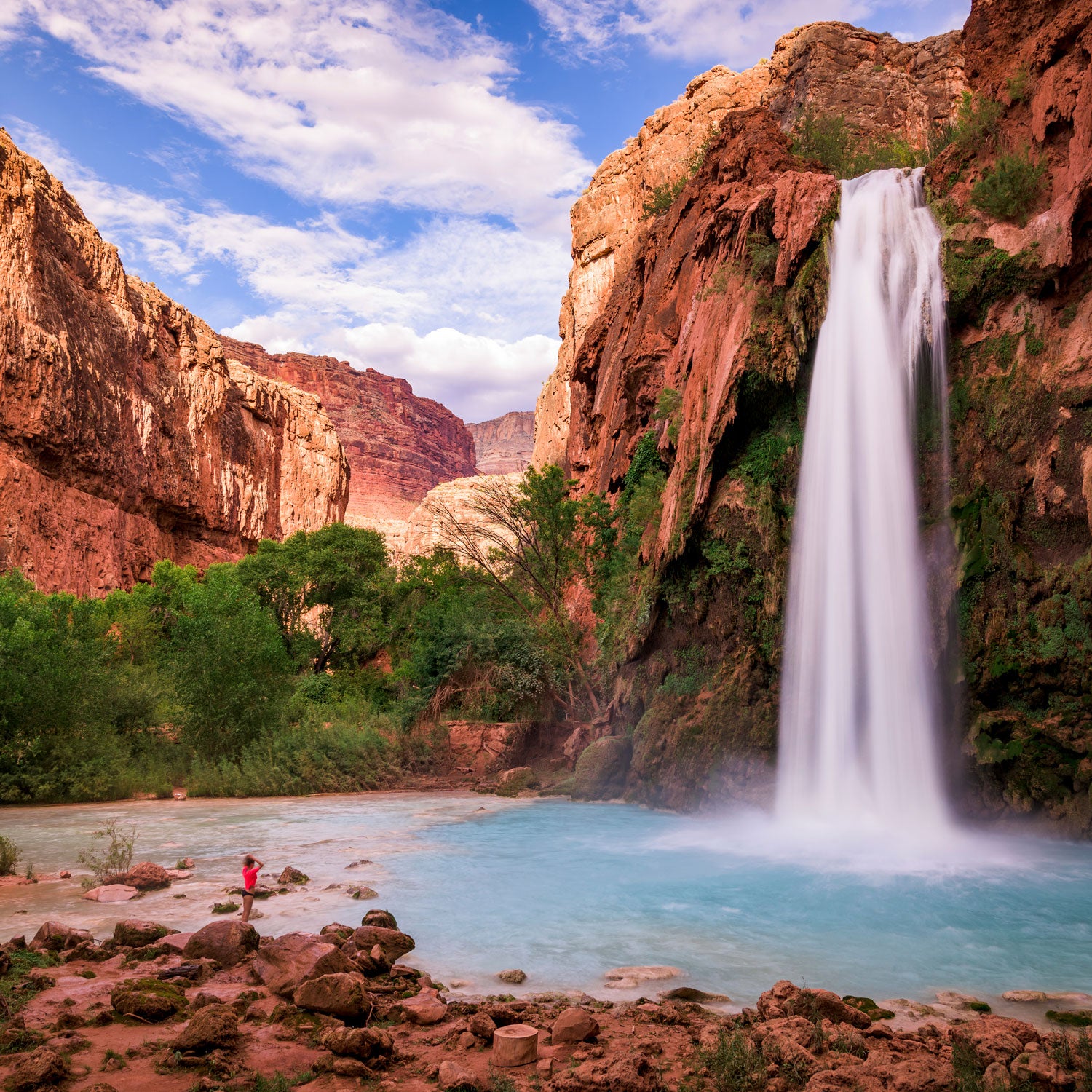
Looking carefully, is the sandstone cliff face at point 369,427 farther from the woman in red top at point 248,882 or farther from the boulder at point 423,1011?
the boulder at point 423,1011

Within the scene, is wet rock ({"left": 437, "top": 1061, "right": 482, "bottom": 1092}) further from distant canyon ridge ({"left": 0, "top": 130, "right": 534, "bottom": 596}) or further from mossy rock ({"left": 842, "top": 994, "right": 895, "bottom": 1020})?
distant canyon ridge ({"left": 0, "top": 130, "right": 534, "bottom": 596})

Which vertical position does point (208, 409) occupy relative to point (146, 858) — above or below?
above

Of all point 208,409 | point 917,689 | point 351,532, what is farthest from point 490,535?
point 208,409

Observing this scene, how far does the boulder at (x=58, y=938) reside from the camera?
5.68 m

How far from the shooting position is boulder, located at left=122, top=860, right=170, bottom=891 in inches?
326

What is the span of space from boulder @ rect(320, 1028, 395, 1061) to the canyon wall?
36.6 ft

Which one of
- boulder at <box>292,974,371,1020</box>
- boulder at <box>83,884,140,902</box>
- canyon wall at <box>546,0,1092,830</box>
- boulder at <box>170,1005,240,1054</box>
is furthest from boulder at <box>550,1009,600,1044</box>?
canyon wall at <box>546,0,1092,830</box>

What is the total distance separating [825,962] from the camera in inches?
245

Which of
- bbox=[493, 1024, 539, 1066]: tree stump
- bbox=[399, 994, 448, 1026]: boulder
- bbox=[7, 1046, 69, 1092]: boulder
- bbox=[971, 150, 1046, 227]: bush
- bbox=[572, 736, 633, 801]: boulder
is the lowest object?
→ bbox=[572, 736, 633, 801]: boulder

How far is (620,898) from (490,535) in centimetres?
1708

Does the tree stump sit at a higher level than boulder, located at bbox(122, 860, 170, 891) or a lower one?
higher

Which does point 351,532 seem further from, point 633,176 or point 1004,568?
point 1004,568

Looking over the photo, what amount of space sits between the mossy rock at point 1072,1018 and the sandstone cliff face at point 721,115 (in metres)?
28.4

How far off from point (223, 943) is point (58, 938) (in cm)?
122
